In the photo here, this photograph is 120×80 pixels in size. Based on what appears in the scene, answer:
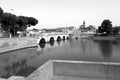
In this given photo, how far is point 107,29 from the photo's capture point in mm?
52688

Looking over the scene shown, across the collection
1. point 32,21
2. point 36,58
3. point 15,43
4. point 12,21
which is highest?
point 32,21

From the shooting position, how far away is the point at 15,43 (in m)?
24.2

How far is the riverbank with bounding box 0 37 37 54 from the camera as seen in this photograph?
20780 millimetres

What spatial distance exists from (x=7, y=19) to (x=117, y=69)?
26.5 meters

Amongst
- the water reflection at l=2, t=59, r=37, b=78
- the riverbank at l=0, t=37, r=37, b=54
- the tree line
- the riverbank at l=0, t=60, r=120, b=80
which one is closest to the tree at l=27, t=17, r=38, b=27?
the tree line

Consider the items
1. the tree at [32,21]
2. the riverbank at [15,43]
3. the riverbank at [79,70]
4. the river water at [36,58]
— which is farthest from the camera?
the tree at [32,21]

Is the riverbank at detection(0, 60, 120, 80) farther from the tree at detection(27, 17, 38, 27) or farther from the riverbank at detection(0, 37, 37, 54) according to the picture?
the tree at detection(27, 17, 38, 27)

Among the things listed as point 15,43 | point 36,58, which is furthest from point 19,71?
point 15,43

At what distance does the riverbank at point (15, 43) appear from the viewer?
68.2ft

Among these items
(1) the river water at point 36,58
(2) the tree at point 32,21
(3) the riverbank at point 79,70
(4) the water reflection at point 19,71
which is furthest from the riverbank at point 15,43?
(3) the riverbank at point 79,70

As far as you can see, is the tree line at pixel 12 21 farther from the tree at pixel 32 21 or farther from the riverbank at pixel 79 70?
the riverbank at pixel 79 70

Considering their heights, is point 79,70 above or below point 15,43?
below

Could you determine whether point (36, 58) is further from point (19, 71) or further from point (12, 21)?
point (12, 21)

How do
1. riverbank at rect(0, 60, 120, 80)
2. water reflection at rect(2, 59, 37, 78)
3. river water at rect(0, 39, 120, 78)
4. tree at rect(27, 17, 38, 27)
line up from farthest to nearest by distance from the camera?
tree at rect(27, 17, 38, 27), river water at rect(0, 39, 120, 78), water reflection at rect(2, 59, 37, 78), riverbank at rect(0, 60, 120, 80)
